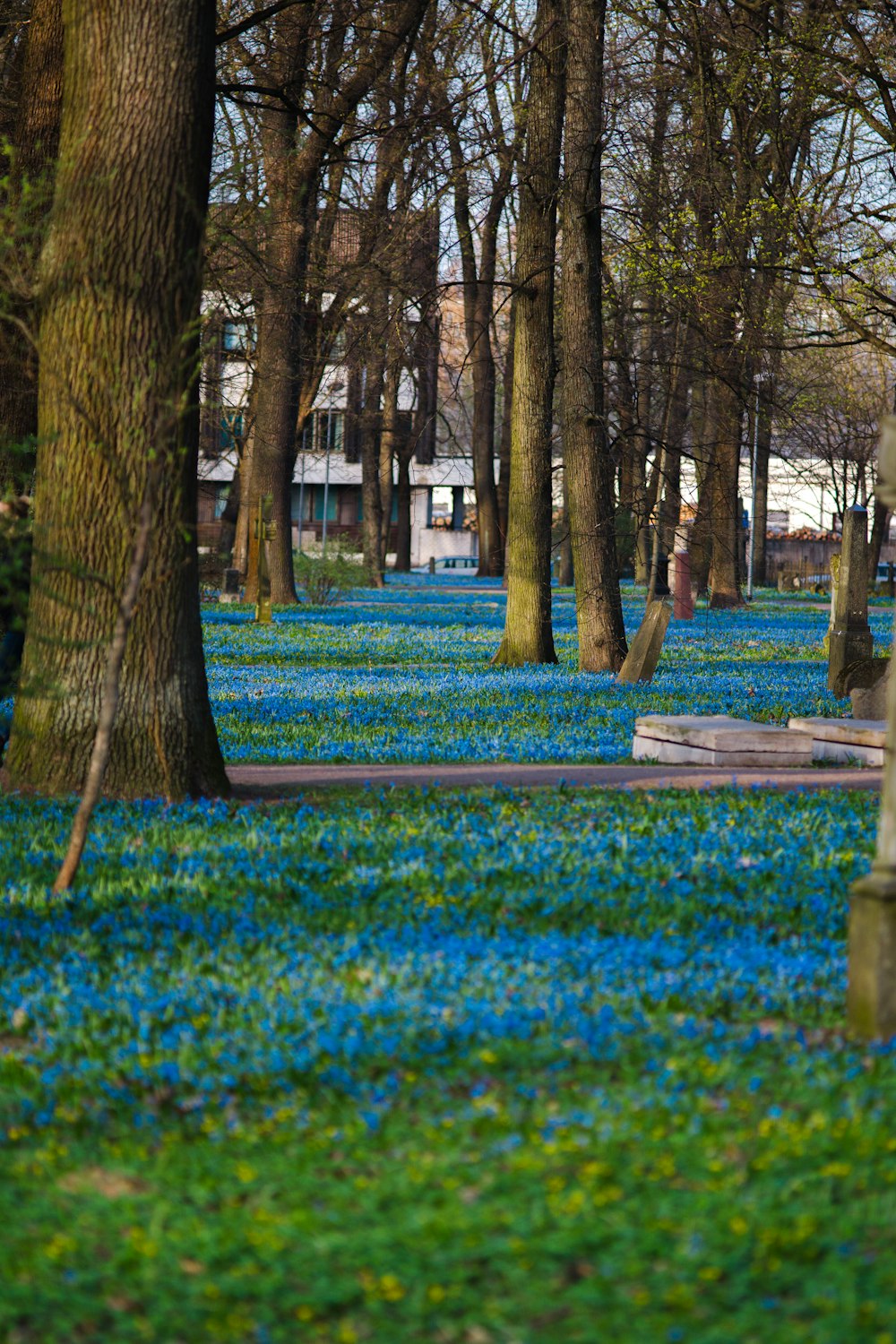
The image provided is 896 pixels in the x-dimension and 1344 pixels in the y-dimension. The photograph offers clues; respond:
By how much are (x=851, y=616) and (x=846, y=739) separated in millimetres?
4869

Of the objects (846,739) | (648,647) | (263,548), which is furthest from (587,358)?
(263,548)

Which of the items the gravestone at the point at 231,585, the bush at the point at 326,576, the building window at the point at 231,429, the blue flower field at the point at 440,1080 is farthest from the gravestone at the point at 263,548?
the blue flower field at the point at 440,1080

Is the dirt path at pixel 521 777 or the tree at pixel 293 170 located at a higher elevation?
the tree at pixel 293 170

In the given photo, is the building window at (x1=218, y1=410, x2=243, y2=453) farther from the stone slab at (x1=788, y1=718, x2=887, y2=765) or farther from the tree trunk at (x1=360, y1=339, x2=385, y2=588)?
the stone slab at (x1=788, y1=718, x2=887, y2=765)

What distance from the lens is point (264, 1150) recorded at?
13.9 feet

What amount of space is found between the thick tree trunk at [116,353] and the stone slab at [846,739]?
5.41m

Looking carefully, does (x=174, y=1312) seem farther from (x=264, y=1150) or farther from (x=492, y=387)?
(x=492, y=387)

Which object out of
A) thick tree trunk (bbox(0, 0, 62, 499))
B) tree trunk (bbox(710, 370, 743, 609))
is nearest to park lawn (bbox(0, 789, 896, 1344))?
thick tree trunk (bbox(0, 0, 62, 499))

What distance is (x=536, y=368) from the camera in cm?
1962

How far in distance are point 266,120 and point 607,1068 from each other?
24.8m

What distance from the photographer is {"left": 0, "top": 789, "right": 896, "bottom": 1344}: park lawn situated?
3.44 meters

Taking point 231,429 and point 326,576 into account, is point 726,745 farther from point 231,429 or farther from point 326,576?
point 326,576

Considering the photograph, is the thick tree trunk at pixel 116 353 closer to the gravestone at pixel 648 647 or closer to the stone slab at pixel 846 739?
the stone slab at pixel 846 739

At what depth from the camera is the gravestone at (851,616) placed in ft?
56.0
